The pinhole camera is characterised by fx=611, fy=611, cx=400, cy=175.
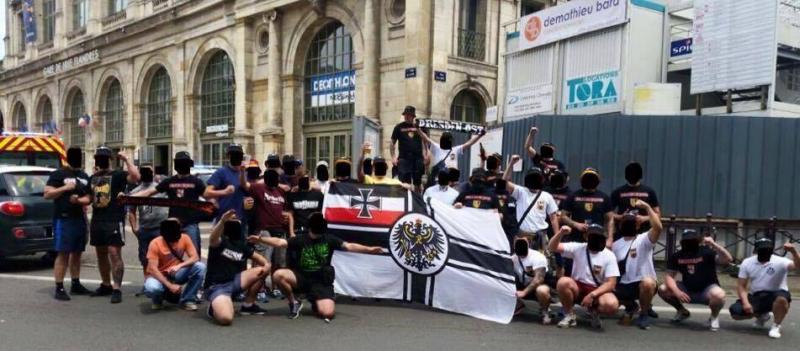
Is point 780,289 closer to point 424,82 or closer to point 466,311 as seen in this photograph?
point 466,311

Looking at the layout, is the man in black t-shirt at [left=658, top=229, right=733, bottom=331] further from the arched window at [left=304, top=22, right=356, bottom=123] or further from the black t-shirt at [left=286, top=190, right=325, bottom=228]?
the arched window at [left=304, top=22, right=356, bottom=123]

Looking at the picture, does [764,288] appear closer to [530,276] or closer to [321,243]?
[530,276]

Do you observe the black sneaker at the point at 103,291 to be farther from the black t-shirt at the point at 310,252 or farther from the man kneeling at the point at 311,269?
the black t-shirt at the point at 310,252

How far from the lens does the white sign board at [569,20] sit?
13648 millimetres

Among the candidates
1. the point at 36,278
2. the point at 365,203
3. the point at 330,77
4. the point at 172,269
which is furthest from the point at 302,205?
the point at 330,77

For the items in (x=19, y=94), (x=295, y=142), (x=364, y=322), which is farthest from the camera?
(x=19, y=94)

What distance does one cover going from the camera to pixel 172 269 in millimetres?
6480

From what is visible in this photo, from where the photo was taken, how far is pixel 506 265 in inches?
256

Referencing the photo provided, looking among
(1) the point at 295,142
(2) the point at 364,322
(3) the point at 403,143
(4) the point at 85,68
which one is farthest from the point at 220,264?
(4) the point at 85,68

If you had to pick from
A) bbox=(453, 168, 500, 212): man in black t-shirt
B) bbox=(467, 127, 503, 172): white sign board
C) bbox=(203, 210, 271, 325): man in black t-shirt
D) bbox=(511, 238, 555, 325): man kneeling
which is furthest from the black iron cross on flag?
bbox=(467, 127, 503, 172): white sign board

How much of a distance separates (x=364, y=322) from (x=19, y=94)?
50.1 meters

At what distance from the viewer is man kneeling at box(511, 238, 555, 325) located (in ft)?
20.9

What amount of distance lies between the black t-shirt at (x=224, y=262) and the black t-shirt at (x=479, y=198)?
2.66 meters

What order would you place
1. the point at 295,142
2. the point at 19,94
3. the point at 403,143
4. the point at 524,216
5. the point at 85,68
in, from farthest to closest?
the point at 19,94 < the point at 85,68 < the point at 295,142 < the point at 403,143 < the point at 524,216
